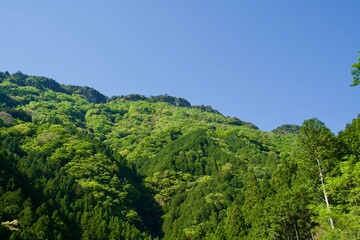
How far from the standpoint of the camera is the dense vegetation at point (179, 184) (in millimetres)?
34781

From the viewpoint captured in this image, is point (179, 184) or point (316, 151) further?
point (179, 184)

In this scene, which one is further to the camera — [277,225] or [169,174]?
[169,174]

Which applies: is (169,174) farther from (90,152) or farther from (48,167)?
(48,167)

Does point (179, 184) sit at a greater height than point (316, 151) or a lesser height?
greater

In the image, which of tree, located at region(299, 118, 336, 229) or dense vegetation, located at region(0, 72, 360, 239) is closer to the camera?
tree, located at region(299, 118, 336, 229)

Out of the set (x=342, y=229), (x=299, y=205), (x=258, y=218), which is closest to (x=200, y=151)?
(x=258, y=218)

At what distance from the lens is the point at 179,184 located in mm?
113250

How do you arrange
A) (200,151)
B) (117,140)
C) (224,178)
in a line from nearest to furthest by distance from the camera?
1. (224,178)
2. (200,151)
3. (117,140)

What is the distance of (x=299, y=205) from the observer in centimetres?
4209

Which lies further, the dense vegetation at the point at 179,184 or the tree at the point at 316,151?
the dense vegetation at the point at 179,184

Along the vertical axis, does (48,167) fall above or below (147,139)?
below

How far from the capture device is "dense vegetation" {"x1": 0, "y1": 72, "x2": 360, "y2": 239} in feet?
114

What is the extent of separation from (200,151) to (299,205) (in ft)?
318

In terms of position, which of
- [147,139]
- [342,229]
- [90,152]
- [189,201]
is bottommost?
[342,229]
